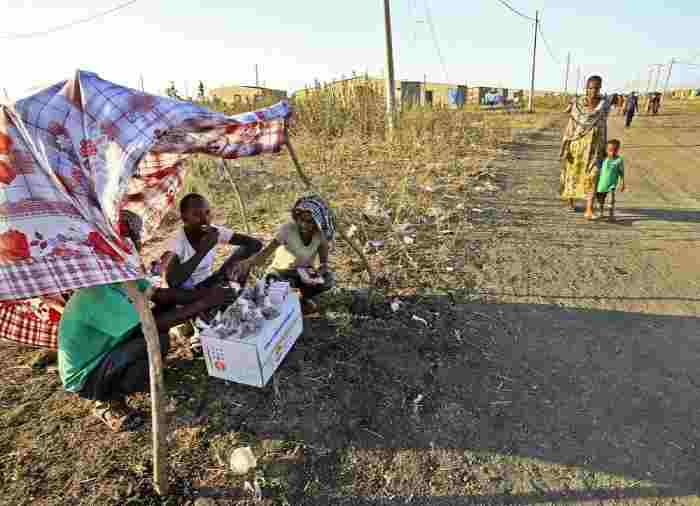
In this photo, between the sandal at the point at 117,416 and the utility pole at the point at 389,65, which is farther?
the utility pole at the point at 389,65

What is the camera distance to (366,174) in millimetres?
7184

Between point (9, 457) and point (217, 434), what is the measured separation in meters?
1.02

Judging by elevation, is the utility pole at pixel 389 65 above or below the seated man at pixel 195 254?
above

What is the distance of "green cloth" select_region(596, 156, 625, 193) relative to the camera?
195 inches

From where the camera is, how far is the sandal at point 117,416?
85.1 inches

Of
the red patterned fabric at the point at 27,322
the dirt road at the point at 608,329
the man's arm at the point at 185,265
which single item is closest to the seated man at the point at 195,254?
the man's arm at the point at 185,265

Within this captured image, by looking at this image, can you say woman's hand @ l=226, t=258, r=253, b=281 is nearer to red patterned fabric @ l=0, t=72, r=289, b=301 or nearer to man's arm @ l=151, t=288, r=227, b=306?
man's arm @ l=151, t=288, r=227, b=306

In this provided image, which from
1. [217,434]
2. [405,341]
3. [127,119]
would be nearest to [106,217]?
[127,119]

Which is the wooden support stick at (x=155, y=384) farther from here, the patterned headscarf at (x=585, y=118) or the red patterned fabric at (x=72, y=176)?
the patterned headscarf at (x=585, y=118)

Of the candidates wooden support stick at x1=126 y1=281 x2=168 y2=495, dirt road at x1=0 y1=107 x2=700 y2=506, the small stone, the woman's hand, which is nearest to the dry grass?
dirt road at x1=0 y1=107 x2=700 y2=506

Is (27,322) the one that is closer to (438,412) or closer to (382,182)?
(438,412)

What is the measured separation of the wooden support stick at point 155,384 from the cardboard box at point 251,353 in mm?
557

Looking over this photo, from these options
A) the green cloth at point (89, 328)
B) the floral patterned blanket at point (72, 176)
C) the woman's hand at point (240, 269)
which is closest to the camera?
the floral patterned blanket at point (72, 176)

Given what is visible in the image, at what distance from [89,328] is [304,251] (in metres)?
1.44
